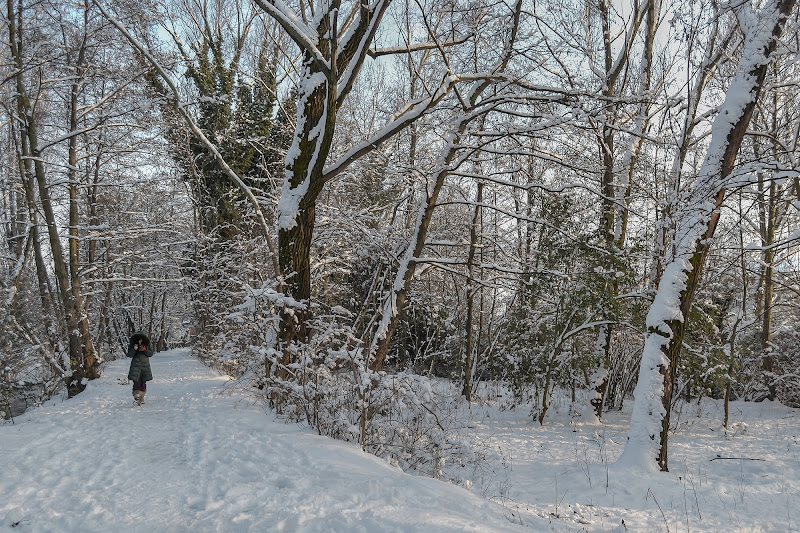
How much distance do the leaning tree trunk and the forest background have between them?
0.03m

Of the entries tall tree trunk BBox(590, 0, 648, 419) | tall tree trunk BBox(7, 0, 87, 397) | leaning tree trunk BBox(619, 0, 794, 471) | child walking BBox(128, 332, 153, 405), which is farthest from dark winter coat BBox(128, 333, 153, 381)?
tall tree trunk BBox(590, 0, 648, 419)

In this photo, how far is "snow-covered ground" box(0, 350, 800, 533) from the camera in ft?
10.0

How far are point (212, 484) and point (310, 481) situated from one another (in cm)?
77

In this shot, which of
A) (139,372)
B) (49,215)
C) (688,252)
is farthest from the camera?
(49,215)

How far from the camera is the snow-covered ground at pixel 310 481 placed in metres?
3.06

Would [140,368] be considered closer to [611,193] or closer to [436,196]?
[436,196]

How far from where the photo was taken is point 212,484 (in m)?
3.64

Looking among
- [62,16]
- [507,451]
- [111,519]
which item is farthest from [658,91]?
[62,16]

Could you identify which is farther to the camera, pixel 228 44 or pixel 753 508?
pixel 228 44

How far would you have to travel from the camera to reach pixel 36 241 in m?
10.5

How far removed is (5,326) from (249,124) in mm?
8808

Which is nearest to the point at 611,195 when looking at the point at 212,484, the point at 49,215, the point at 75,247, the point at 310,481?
the point at 310,481

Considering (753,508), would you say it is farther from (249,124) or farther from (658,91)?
(249,124)

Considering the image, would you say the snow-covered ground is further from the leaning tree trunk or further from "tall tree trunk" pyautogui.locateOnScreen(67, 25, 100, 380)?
"tall tree trunk" pyautogui.locateOnScreen(67, 25, 100, 380)
